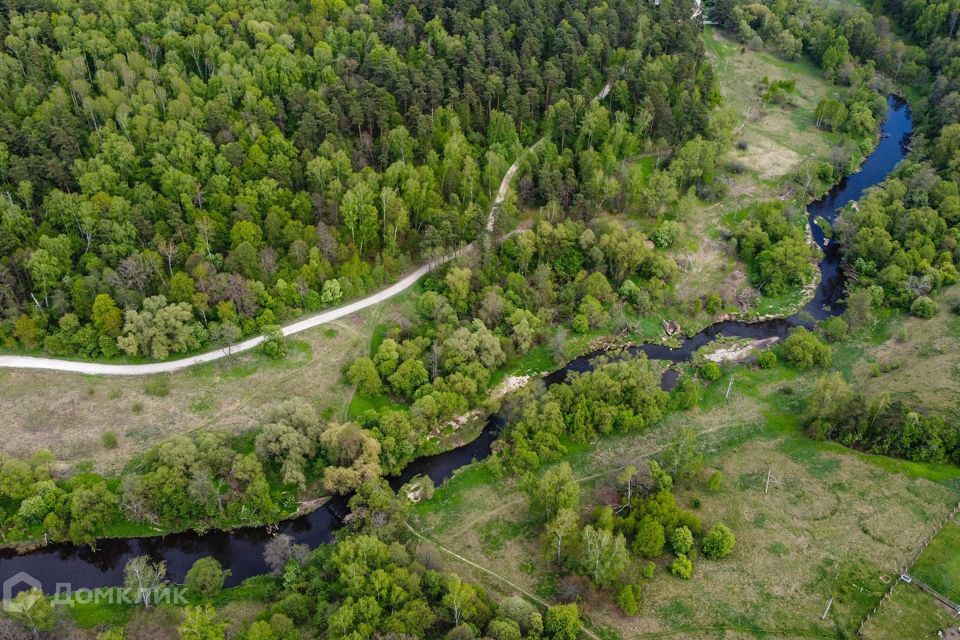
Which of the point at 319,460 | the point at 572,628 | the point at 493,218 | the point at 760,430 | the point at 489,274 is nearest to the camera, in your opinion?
the point at 572,628

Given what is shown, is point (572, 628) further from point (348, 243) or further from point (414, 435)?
point (348, 243)

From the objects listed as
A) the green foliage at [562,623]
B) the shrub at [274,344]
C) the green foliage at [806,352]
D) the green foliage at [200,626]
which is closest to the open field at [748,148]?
the green foliage at [806,352]

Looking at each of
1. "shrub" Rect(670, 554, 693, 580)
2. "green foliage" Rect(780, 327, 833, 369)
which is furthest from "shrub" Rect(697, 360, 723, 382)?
"shrub" Rect(670, 554, 693, 580)

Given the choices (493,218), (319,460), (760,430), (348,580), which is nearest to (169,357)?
(319,460)

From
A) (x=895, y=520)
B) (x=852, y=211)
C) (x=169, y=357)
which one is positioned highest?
(x=852, y=211)

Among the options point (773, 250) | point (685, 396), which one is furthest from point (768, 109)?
point (685, 396)

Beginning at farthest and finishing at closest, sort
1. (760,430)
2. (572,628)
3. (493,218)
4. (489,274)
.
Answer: (493,218) → (489,274) → (760,430) → (572,628)

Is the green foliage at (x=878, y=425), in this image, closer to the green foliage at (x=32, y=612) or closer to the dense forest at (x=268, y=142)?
the dense forest at (x=268, y=142)

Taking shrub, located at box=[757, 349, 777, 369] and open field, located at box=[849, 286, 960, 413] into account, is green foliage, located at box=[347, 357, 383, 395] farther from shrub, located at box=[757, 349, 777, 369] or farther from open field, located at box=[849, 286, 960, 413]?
open field, located at box=[849, 286, 960, 413]
